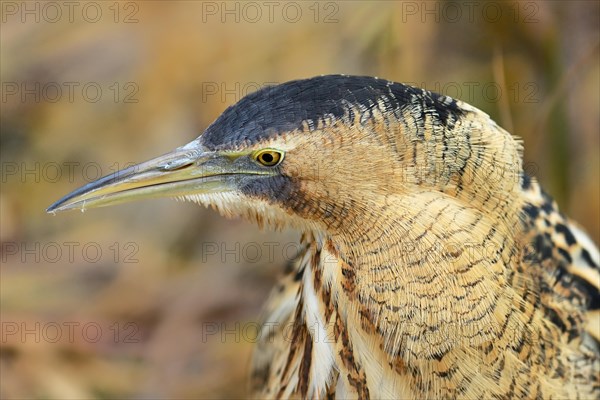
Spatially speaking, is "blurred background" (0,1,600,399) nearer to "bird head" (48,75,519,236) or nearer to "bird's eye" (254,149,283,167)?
"bird head" (48,75,519,236)

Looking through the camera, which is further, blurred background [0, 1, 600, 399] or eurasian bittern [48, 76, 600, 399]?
blurred background [0, 1, 600, 399]

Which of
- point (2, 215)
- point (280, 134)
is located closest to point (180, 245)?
point (2, 215)

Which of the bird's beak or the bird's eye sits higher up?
the bird's eye

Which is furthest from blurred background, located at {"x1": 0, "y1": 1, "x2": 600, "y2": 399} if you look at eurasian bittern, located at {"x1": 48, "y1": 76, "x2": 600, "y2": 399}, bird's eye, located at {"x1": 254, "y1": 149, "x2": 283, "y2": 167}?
bird's eye, located at {"x1": 254, "y1": 149, "x2": 283, "y2": 167}

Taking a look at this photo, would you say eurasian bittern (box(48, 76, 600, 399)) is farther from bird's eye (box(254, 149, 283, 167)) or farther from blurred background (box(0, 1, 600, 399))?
blurred background (box(0, 1, 600, 399))

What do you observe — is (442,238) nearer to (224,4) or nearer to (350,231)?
(350,231)

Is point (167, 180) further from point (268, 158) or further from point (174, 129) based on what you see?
point (174, 129)

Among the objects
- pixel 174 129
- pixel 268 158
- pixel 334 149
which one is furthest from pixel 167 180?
pixel 174 129
